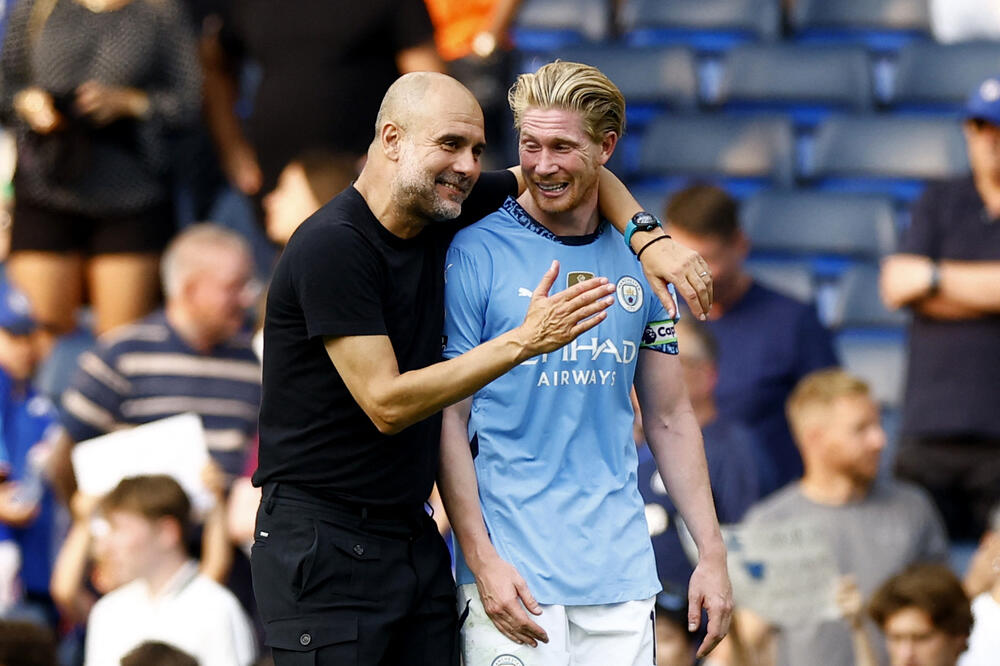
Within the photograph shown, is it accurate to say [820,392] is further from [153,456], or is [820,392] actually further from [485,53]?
[485,53]

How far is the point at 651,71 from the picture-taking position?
8250mm

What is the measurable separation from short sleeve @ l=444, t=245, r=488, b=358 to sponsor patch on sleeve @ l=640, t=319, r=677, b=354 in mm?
392

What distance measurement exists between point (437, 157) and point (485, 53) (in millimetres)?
3877

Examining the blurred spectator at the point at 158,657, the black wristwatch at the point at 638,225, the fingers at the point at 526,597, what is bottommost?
the blurred spectator at the point at 158,657

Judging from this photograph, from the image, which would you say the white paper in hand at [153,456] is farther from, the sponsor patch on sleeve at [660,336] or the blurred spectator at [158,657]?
the sponsor patch on sleeve at [660,336]

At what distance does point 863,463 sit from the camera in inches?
211

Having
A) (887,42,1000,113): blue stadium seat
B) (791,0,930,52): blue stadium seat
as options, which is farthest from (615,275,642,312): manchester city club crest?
(791,0,930,52): blue stadium seat

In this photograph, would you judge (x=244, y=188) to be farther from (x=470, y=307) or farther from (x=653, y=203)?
(x=470, y=307)

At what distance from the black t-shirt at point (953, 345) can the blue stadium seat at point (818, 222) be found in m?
1.46

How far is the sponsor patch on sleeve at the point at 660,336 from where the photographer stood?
3.78 meters

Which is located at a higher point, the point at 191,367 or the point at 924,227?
the point at 924,227

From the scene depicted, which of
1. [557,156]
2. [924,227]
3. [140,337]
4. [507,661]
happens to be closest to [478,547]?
[507,661]

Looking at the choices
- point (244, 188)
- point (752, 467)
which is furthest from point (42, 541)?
point (752, 467)

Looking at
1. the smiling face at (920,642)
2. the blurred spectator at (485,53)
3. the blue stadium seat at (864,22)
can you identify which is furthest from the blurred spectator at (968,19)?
the smiling face at (920,642)
